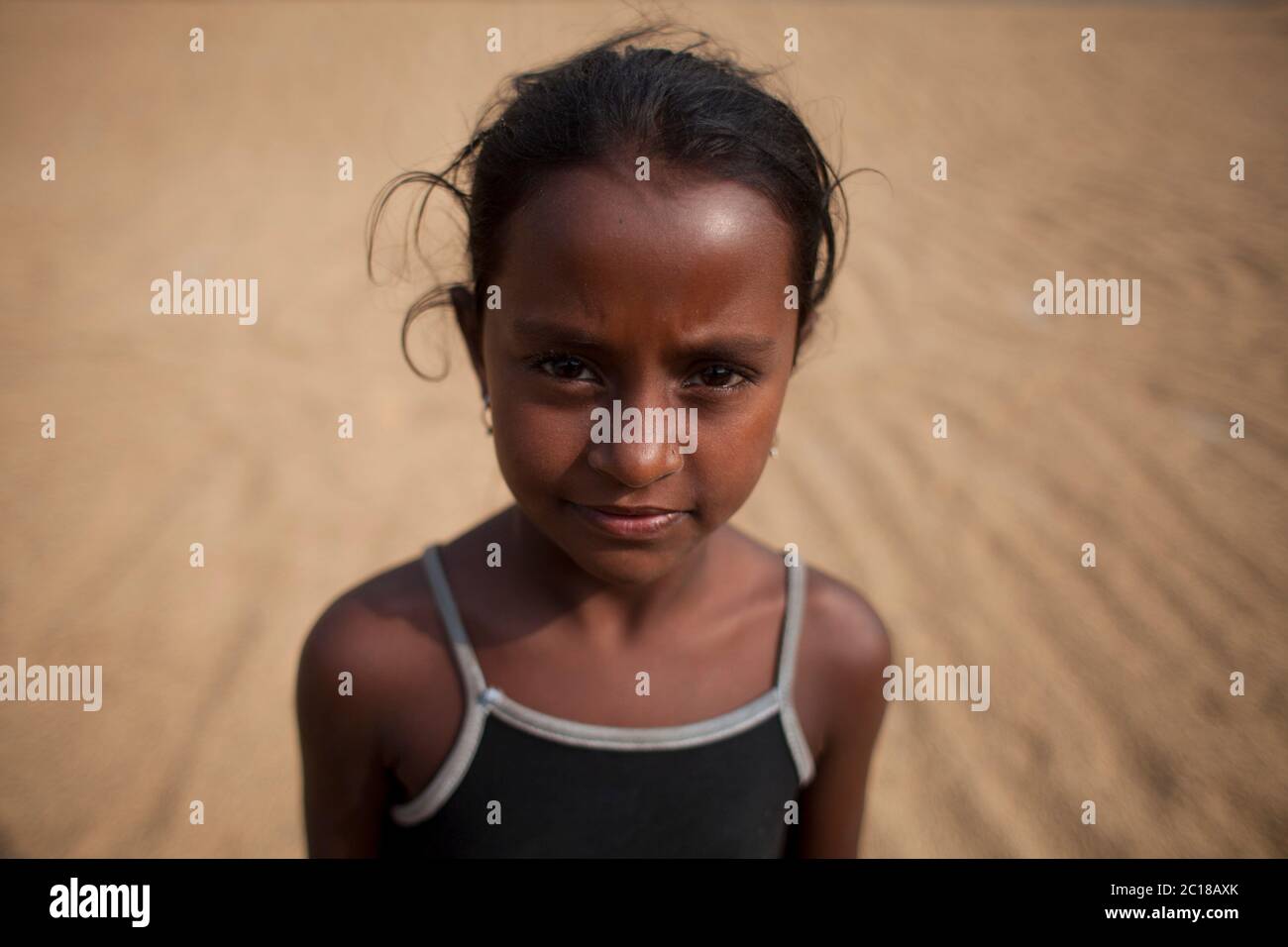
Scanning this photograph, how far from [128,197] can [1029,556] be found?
600 cm

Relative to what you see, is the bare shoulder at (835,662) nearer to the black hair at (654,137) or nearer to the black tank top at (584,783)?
the black tank top at (584,783)

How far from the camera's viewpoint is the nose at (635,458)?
3.53 feet

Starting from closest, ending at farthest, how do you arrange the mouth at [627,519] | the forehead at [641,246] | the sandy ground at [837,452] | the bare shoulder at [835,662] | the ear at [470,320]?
1. the forehead at [641,246]
2. the mouth at [627,519]
3. the ear at [470,320]
4. the bare shoulder at [835,662]
5. the sandy ground at [837,452]

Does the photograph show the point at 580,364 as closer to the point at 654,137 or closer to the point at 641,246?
the point at 641,246

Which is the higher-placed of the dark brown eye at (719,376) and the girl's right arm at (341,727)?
the dark brown eye at (719,376)

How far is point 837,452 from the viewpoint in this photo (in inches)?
169

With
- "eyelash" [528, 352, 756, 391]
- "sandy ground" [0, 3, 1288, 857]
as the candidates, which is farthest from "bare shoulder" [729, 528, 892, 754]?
"sandy ground" [0, 3, 1288, 857]

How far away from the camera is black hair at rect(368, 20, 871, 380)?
3.76ft

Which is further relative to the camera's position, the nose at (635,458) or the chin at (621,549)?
the chin at (621,549)

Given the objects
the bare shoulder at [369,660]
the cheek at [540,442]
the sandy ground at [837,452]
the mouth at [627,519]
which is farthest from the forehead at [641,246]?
the sandy ground at [837,452]

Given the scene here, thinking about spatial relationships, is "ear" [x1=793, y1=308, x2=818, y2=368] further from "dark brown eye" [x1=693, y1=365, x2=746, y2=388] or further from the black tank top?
the black tank top

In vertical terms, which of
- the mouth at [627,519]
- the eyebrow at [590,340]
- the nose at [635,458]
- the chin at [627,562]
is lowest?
the chin at [627,562]

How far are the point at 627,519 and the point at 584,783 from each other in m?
0.46

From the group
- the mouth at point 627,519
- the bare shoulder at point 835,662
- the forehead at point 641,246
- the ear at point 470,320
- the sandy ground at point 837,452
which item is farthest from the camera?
the sandy ground at point 837,452
